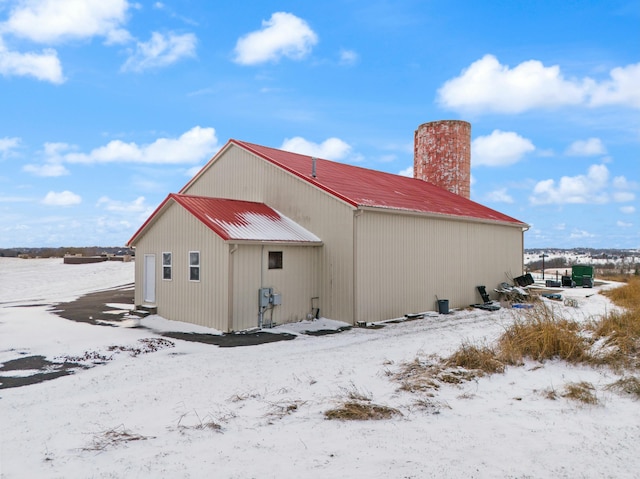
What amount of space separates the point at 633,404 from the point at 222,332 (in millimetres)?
9415

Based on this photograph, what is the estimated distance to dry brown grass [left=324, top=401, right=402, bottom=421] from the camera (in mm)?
6059

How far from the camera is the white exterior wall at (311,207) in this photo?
48.0ft

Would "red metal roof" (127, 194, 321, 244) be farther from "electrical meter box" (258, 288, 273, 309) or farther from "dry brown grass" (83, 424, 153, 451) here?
"dry brown grass" (83, 424, 153, 451)

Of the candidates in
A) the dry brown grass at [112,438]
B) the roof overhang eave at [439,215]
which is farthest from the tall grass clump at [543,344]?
the roof overhang eave at [439,215]

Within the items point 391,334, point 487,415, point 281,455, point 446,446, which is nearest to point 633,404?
point 487,415

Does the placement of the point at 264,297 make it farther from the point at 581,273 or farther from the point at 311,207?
the point at 581,273

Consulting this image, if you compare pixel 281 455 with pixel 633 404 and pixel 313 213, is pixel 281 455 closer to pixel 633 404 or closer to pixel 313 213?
pixel 633 404

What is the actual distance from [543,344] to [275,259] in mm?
7869

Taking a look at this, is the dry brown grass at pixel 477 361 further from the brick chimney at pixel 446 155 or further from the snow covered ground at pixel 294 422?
the brick chimney at pixel 446 155

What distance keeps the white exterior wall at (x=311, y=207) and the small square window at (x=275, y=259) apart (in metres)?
0.85

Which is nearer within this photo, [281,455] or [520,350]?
[281,455]

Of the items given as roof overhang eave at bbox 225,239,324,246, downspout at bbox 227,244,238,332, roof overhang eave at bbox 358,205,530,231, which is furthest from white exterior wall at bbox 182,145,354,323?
downspout at bbox 227,244,238,332

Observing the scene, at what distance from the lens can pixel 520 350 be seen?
877 cm

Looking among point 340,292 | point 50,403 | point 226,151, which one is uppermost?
point 226,151
